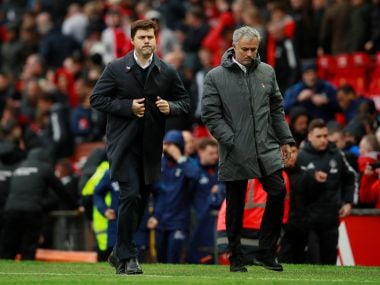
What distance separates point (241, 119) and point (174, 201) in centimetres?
592

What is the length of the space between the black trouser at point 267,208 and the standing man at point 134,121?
30.1 inches

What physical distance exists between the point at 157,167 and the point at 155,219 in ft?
16.7

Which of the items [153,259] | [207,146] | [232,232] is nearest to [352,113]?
[207,146]

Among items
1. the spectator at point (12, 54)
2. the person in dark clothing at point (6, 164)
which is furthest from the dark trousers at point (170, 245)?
the spectator at point (12, 54)

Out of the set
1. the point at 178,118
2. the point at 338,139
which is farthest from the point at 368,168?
the point at 178,118

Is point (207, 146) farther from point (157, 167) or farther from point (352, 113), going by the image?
point (157, 167)

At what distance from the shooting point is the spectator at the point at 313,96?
68.5 feet

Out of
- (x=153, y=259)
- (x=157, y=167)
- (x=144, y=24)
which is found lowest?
(x=153, y=259)

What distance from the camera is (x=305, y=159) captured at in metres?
16.6

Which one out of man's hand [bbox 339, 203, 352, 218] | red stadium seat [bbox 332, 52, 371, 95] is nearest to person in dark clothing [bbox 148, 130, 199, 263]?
man's hand [bbox 339, 203, 352, 218]

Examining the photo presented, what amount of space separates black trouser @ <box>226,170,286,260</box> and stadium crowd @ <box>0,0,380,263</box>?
2238 mm

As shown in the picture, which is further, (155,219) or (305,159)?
(155,219)

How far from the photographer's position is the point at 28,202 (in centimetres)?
1877

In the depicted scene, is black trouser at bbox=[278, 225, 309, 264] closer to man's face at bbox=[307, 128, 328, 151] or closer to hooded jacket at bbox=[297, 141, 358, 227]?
hooded jacket at bbox=[297, 141, 358, 227]
